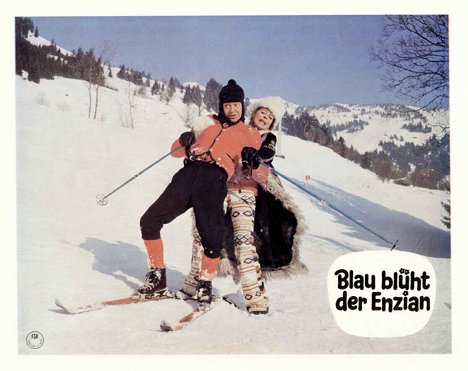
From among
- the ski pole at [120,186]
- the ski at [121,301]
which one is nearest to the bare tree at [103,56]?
the ski pole at [120,186]

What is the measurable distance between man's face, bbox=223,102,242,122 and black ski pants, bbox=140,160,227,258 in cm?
41

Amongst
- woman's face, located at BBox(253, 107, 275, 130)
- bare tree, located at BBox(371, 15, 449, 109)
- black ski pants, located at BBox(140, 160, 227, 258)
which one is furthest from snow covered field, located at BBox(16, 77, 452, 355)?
bare tree, located at BBox(371, 15, 449, 109)

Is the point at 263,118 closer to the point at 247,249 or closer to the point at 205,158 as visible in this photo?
the point at 205,158

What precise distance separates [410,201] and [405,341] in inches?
43.7

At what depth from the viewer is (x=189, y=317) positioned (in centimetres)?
425

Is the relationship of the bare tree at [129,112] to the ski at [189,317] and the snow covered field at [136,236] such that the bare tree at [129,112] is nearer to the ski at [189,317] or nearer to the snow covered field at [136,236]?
the snow covered field at [136,236]

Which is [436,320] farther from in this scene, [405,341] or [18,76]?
[18,76]

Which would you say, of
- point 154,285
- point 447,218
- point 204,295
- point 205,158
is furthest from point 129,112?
point 447,218

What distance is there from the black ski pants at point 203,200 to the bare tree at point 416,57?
1.66 m

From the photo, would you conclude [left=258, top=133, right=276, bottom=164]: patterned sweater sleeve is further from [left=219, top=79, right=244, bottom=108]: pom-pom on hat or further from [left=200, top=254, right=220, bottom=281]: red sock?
[left=200, top=254, right=220, bottom=281]: red sock

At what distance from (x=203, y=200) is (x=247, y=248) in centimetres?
50

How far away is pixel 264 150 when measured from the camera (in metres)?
4.28

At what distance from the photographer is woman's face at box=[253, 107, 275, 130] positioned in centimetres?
434

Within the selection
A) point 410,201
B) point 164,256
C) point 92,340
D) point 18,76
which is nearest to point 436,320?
point 410,201
